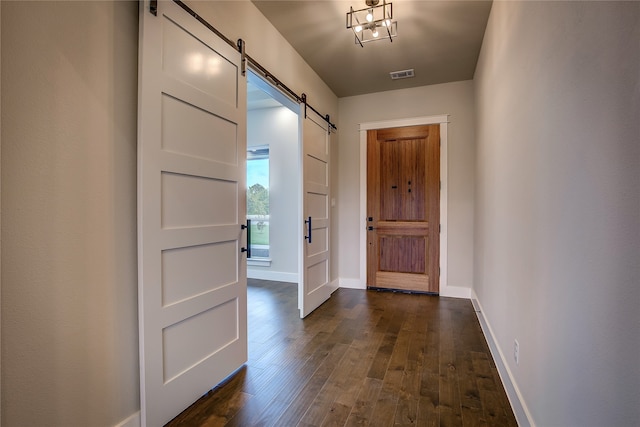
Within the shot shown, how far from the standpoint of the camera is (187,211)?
5.84 feet

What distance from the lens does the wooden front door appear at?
4.18 metres

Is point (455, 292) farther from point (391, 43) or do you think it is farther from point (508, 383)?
point (391, 43)

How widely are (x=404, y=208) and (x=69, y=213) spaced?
12.3 ft

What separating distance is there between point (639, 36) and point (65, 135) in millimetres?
1870

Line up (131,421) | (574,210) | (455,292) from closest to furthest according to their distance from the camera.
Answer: (574,210) → (131,421) → (455,292)

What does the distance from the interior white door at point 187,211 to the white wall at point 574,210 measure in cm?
176

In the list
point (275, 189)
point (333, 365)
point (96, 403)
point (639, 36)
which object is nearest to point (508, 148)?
point (639, 36)

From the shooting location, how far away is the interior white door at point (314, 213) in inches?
130

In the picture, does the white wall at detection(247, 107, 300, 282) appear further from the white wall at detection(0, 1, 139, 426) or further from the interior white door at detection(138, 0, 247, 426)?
the white wall at detection(0, 1, 139, 426)

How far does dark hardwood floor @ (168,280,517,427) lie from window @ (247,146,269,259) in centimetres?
196

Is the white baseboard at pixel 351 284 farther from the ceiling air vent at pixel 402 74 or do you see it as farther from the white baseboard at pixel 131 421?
the white baseboard at pixel 131 421

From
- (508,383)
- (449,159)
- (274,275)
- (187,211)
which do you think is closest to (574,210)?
(508,383)

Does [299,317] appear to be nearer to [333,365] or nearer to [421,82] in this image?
[333,365]

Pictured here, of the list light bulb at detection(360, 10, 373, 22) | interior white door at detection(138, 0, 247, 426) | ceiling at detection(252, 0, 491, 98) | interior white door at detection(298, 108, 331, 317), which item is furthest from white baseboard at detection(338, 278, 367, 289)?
light bulb at detection(360, 10, 373, 22)
